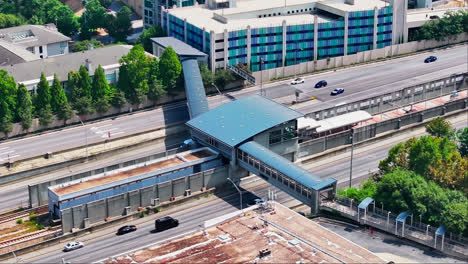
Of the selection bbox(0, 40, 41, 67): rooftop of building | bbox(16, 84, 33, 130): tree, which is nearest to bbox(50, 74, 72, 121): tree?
bbox(16, 84, 33, 130): tree

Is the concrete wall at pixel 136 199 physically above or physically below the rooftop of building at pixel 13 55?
below

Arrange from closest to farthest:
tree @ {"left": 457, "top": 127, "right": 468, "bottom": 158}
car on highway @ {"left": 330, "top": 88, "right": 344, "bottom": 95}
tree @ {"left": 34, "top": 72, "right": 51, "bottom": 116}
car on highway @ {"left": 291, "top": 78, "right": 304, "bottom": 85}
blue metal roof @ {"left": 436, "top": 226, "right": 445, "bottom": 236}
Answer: blue metal roof @ {"left": 436, "top": 226, "right": 445, "bottom": 236}
tree @ {"left": 457, "top": 127, "right": 468, "bottom": 158}
tree @ {"left": 34, "top": 72, "right": 51, "bottom": 116}
car on highway @ {"left": 330, "top": 88, "right": 344, "bottom": 95}
car on highway @ {"left": 291, "top": 78, "right": 304, "bottom": 85}

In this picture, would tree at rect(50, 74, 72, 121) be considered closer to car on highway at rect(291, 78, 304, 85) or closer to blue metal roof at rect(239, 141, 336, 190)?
blue metal roof at rect(239, 141, 336, 190)

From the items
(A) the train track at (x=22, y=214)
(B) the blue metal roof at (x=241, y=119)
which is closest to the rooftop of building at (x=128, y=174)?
(B) the blue metal roof at (x=241, y=119)

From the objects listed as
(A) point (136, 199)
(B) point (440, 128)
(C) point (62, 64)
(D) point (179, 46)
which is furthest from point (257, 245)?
(D) point (179, 46)

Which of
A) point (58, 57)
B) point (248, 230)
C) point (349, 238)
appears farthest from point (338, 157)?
point (58, 57)

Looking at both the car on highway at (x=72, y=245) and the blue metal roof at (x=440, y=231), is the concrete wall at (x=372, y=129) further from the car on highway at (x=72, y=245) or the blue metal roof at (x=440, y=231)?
the car on highway at (x=72, y=245)

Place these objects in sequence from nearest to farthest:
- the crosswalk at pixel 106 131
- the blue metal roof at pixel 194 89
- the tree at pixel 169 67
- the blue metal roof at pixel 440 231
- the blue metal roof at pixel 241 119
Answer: the blue metal roof at pixel 440 231 → the blue metal roof at pixel 241 119 → the blue metal roof at pixel 194 89 → the crosswalk at pixel 106 131 → the tree at pixel 169 67
